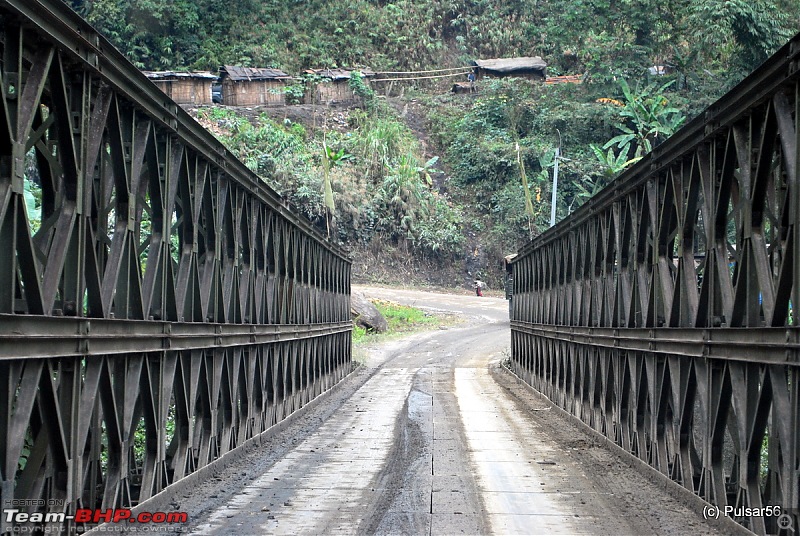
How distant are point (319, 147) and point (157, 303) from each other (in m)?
60.1

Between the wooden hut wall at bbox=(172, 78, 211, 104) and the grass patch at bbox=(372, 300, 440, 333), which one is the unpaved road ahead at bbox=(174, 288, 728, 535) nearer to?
the grass patch at bbox=(372, 300, 440, 333)

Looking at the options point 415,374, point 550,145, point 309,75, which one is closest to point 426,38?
point 309,75

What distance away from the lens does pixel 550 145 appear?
71375 millimetres

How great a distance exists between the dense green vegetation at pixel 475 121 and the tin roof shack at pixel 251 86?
1.52 metres

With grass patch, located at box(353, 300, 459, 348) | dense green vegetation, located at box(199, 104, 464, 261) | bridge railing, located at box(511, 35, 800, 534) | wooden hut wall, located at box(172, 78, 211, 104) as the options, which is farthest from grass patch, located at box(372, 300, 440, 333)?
bridge railing, located at box(511, 35, 800, 534)

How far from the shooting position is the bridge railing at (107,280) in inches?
284

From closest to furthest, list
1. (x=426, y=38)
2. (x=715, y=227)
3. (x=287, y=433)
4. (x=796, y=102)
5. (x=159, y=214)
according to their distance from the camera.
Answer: (x=796, y=102), (x=715, y=227), (x=159, y=214), (x=287, y=433), (x=426, y=38)

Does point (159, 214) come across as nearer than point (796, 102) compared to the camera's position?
No

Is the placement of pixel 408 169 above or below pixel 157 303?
above

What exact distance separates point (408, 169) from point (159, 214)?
59383 mm

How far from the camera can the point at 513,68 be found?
289 feet

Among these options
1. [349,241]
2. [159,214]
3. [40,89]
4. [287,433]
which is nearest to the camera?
[40,89]

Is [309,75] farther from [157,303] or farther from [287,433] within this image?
[157,303]

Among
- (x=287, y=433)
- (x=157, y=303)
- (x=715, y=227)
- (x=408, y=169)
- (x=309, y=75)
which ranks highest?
(x=309, y=75)
